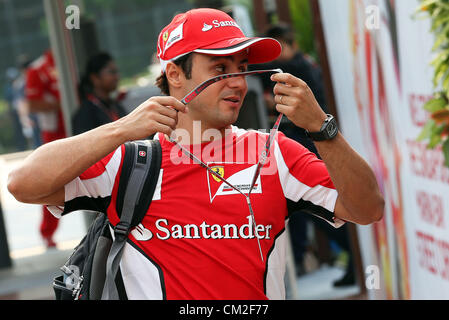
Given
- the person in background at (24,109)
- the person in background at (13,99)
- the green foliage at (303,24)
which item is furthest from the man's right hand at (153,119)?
the person in background at (13,99)

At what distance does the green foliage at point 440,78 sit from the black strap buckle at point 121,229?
5.67ft

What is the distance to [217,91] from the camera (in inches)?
120

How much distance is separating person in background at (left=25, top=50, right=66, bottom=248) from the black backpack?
23.5 ft

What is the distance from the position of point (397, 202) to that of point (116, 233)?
2.99 meters

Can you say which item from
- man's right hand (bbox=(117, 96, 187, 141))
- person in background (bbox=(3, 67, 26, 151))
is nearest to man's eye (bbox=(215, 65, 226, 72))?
man's right hand (bbox=(117, 96, 187, 141))

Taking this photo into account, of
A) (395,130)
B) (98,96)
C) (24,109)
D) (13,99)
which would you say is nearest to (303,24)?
(98,96)

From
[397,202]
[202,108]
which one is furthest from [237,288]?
[397,202]

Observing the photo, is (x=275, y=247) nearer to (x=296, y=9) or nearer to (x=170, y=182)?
(x=170, y=182)

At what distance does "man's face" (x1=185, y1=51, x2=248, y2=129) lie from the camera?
120 inches

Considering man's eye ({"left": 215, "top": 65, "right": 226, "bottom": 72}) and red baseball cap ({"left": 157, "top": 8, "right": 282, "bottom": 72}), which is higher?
red baseball cap ({"left": 157, "top": 8, "right": 282, "bottom": 72})

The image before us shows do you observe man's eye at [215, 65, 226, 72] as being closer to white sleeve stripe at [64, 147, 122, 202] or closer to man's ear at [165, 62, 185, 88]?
man's ear at [165, 62, 185, 88]

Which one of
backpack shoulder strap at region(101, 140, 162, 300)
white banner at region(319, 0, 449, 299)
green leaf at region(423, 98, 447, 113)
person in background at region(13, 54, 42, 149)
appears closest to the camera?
backpack shoulder strap at region(101, 140, 162, 300)

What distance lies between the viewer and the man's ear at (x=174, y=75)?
10.6 feet

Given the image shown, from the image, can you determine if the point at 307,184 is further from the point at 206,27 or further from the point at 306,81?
the point at 306,81
